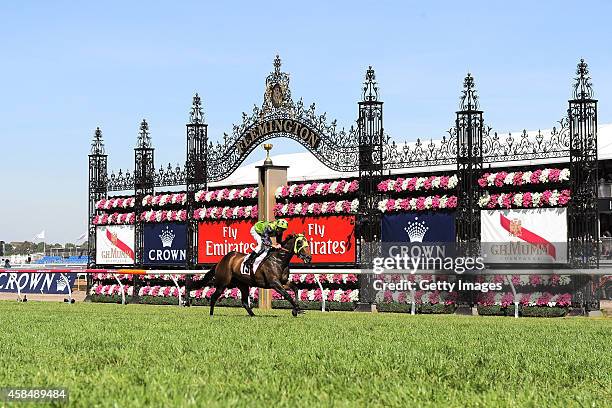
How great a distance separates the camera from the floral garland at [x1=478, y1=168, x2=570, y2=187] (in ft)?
71.9

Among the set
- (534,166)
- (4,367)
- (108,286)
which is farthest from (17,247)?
(4,367)

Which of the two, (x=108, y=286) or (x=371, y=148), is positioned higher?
(x=371, y=148)

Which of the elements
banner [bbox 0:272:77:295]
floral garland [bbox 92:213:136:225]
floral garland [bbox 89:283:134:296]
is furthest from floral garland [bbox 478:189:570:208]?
banner [bbox 0:272:77:295]

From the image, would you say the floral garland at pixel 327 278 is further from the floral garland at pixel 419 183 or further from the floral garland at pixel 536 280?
the floral garland at pixel 536 280

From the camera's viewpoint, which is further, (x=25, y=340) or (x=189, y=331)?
(x=189, y=331)

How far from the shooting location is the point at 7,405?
611cm

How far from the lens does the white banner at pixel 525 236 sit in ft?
71.3

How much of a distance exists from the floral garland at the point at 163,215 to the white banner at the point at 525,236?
1004 cm

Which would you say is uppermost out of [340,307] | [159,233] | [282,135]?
[282,135]

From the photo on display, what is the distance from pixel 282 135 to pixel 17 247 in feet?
535

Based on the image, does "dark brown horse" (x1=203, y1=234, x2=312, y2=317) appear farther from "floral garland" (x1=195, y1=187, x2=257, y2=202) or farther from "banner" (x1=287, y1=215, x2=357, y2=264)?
"floral garland" (x1=195, y1=187, x2=257, y2=202)

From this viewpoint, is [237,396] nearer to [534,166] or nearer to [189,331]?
[189,331]

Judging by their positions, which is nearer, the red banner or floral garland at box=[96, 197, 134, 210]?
the red banner

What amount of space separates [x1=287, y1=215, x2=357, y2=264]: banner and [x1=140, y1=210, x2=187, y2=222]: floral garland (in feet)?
14.9
